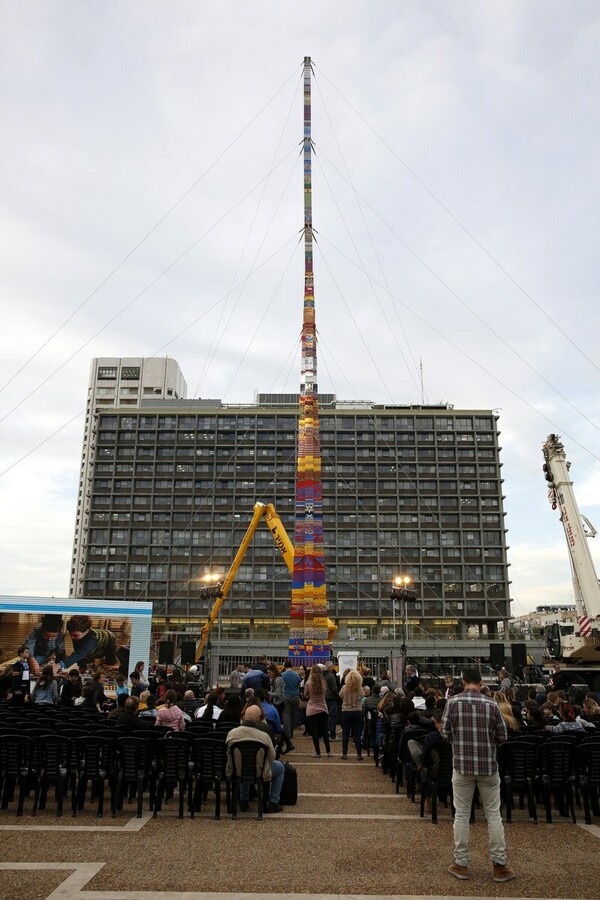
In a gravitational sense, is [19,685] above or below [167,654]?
below

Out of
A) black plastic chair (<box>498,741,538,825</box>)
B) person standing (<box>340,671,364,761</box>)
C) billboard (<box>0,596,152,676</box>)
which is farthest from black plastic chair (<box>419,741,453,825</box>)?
billboard (<box>0,596,152,676</box>)

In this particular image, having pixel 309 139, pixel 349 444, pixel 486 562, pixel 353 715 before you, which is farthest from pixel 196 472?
pixel 353 715

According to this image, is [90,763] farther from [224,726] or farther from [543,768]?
[543,768]

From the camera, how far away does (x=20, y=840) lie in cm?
788

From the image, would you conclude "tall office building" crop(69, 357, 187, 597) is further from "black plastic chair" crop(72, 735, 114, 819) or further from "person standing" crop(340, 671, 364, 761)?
"black plastic chair" crop(72, 735, 114, 819)

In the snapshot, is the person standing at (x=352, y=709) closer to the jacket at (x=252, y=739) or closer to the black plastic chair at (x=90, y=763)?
the jacket at (x=252, y=739)

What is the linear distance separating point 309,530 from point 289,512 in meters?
48.9

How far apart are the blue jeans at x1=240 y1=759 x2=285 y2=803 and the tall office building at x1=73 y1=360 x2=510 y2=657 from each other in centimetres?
6961

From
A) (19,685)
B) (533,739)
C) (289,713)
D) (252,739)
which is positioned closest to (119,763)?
(252,739)

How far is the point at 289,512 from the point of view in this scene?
3290 inches

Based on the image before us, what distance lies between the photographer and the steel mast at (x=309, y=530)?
33.3m

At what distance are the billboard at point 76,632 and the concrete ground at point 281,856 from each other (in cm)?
1847

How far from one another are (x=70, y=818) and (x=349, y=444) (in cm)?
7695

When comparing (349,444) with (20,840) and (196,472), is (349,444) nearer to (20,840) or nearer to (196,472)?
(196,472)
